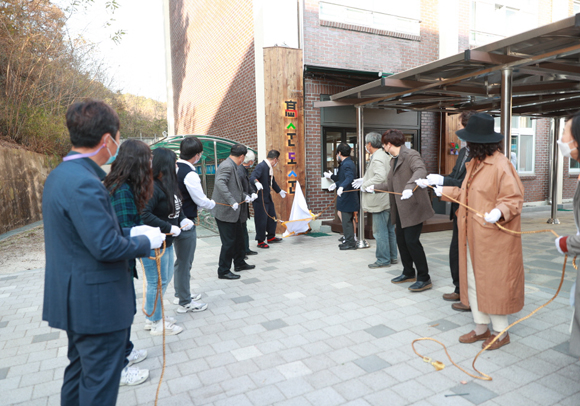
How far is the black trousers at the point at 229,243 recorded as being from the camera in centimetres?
538

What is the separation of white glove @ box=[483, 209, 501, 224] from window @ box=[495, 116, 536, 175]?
39.9 feet

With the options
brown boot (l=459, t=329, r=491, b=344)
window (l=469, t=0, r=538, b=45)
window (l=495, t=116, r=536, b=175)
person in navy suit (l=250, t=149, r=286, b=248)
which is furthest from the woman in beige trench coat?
window (l=495, t=116, r=536, b=175)

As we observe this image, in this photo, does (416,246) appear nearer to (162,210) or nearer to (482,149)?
(482,149)

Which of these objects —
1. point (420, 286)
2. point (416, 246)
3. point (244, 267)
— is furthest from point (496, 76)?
point (244, 267)

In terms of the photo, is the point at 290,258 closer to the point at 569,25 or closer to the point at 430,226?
the point at 430,226

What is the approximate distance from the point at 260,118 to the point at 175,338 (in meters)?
6.76

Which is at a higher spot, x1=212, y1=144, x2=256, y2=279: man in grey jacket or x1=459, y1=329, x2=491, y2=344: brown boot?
x1=212, y1=144, x2=256, y2=279: man in grey jacket

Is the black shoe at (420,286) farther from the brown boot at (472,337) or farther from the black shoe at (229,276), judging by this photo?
the black shoe at (229,276)

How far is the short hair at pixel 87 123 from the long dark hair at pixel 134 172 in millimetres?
987

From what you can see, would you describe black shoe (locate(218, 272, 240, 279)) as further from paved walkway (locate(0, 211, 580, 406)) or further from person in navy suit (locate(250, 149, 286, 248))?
person in navy suit (locate(250, 149, 286, 248))

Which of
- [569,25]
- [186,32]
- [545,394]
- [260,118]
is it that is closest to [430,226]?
[260,118]

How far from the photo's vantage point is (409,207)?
15.5ft

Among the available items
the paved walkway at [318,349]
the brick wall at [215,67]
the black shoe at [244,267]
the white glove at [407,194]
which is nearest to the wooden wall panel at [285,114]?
the brick wall at [215,67]

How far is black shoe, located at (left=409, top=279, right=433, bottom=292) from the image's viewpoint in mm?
4781
